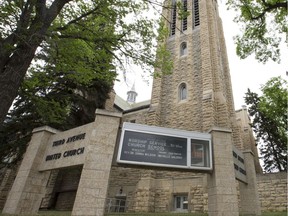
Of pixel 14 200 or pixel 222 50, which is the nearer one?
pixel 14 200

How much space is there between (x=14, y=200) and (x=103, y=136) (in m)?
3.15

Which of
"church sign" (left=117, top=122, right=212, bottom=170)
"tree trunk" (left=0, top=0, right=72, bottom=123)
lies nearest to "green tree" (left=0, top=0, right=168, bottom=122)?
"tree trunk" (left=0, top=0, right=72, bottom=123)

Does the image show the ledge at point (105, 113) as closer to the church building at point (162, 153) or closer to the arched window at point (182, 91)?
the church building at point (162, 153)

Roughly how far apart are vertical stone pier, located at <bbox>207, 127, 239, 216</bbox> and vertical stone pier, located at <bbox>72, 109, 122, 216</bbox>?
9.89 feet

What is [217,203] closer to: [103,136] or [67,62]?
[103,136]

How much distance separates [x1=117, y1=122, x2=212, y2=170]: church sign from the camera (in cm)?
596

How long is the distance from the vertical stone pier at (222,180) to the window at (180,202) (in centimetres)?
619

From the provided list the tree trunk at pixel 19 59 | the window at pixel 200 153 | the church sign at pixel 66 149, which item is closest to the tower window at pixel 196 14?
the window at pixel 200 153

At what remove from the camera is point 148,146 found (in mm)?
6176

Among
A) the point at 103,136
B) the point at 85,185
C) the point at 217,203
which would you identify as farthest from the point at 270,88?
the point at 85,185

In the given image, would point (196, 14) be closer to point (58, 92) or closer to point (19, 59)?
point (58, 92)

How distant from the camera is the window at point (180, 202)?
1196 cm

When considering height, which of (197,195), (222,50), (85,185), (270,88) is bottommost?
(85,185)

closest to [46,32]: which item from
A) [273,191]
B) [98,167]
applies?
[98,167]
